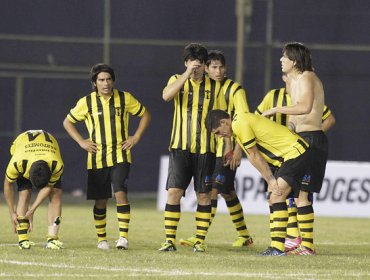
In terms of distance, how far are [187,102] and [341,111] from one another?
11010 mm

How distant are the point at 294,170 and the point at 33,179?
90.1 inches

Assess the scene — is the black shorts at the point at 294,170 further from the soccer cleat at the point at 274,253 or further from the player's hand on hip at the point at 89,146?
the player's hand on hip at the point at 89,146

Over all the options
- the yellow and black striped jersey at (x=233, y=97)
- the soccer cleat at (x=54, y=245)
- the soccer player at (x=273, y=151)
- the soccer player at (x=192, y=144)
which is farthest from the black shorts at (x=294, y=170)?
the soccer cleat at (x=54, y=245)

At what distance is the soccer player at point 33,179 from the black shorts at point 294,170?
206 centimetres

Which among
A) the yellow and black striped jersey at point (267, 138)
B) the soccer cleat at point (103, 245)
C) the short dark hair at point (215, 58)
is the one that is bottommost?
the soccer cleat at point (103, 245)

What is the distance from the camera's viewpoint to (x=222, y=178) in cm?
1223

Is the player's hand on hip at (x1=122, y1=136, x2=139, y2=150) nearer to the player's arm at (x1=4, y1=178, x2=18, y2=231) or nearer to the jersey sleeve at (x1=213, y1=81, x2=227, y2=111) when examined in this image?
the jersey sleeve at (x1=213, y1=81, x2=227, y2=111)

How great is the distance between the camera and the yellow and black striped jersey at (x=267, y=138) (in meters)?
10.6

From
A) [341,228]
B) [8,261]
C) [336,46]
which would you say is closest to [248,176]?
[341,228]

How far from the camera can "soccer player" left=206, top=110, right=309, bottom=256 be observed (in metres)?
10.6

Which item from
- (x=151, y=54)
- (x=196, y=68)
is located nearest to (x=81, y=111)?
(x=196, y=68)

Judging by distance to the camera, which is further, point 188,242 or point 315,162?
point 188,242

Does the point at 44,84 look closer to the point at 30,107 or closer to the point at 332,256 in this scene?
the point at 30,107

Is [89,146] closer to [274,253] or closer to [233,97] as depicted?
[233,97]
